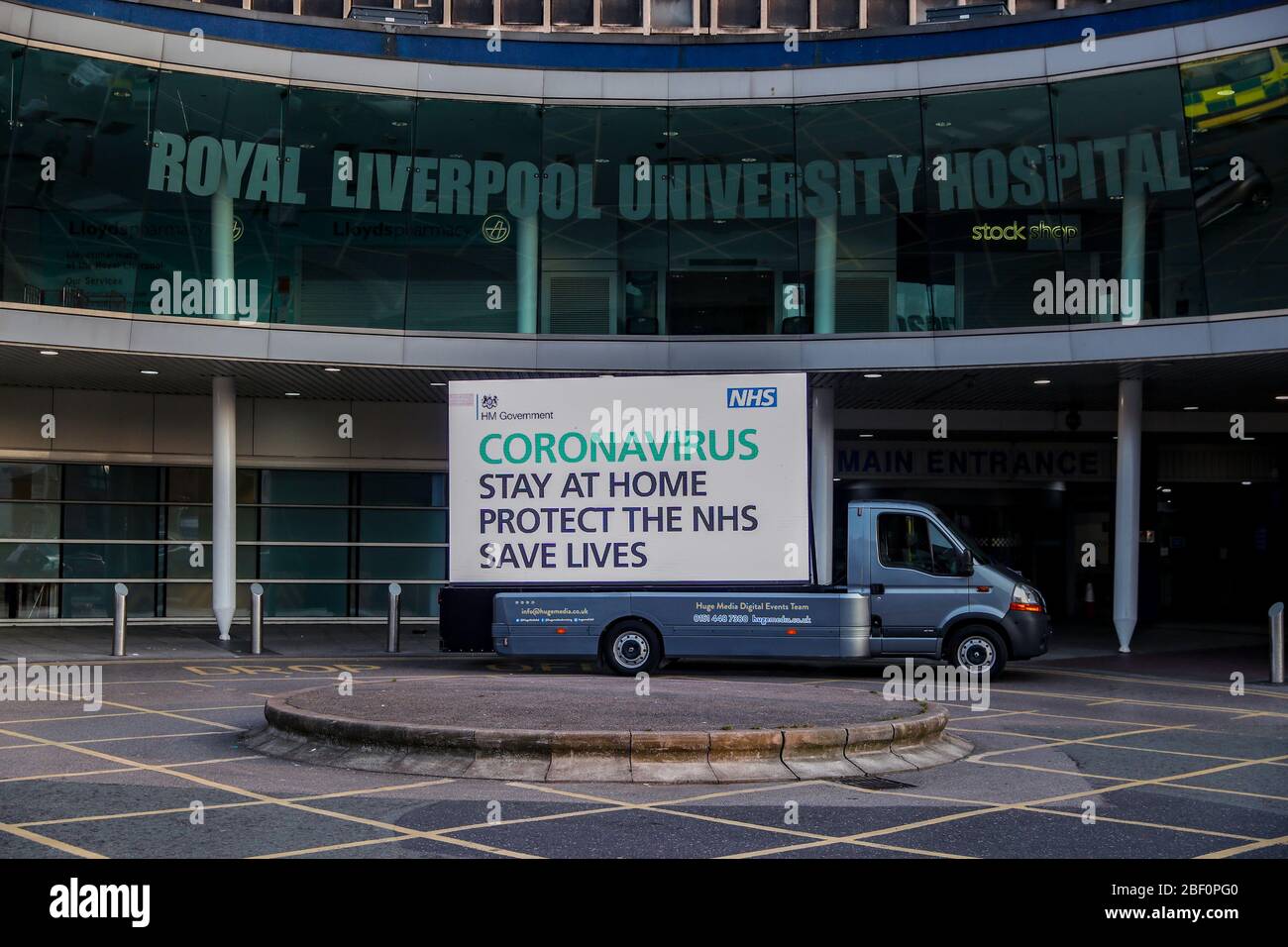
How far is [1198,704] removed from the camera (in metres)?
15.5

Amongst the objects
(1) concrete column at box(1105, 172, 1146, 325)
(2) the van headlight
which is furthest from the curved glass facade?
(2) the van headlight

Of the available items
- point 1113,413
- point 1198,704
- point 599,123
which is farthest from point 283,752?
point 1113,413

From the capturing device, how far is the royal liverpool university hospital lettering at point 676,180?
20.8 meters

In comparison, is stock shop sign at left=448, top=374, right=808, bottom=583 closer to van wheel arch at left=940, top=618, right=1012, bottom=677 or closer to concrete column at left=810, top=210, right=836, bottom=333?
van wheel arch at left=940, top=618, right=1012, bottom=677

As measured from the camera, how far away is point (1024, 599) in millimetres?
16953

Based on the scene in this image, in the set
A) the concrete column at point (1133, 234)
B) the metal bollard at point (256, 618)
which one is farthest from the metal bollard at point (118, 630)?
the concrete column at point (1133, 234)

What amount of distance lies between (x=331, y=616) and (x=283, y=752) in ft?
51.0

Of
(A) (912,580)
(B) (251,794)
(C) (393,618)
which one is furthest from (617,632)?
(B) (251,794)

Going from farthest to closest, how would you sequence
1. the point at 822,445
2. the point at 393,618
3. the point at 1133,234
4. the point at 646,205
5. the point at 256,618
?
1. the point at 822,445
2. the point at 646,205
3. the point at 393,618
4. the point at 1133,234
5. the point at 256,618

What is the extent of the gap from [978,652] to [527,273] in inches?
381

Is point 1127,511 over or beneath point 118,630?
over

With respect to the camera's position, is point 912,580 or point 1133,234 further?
point 1133,234

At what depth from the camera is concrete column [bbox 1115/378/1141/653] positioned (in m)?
21.6

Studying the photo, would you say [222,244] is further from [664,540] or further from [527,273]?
[664,540]
